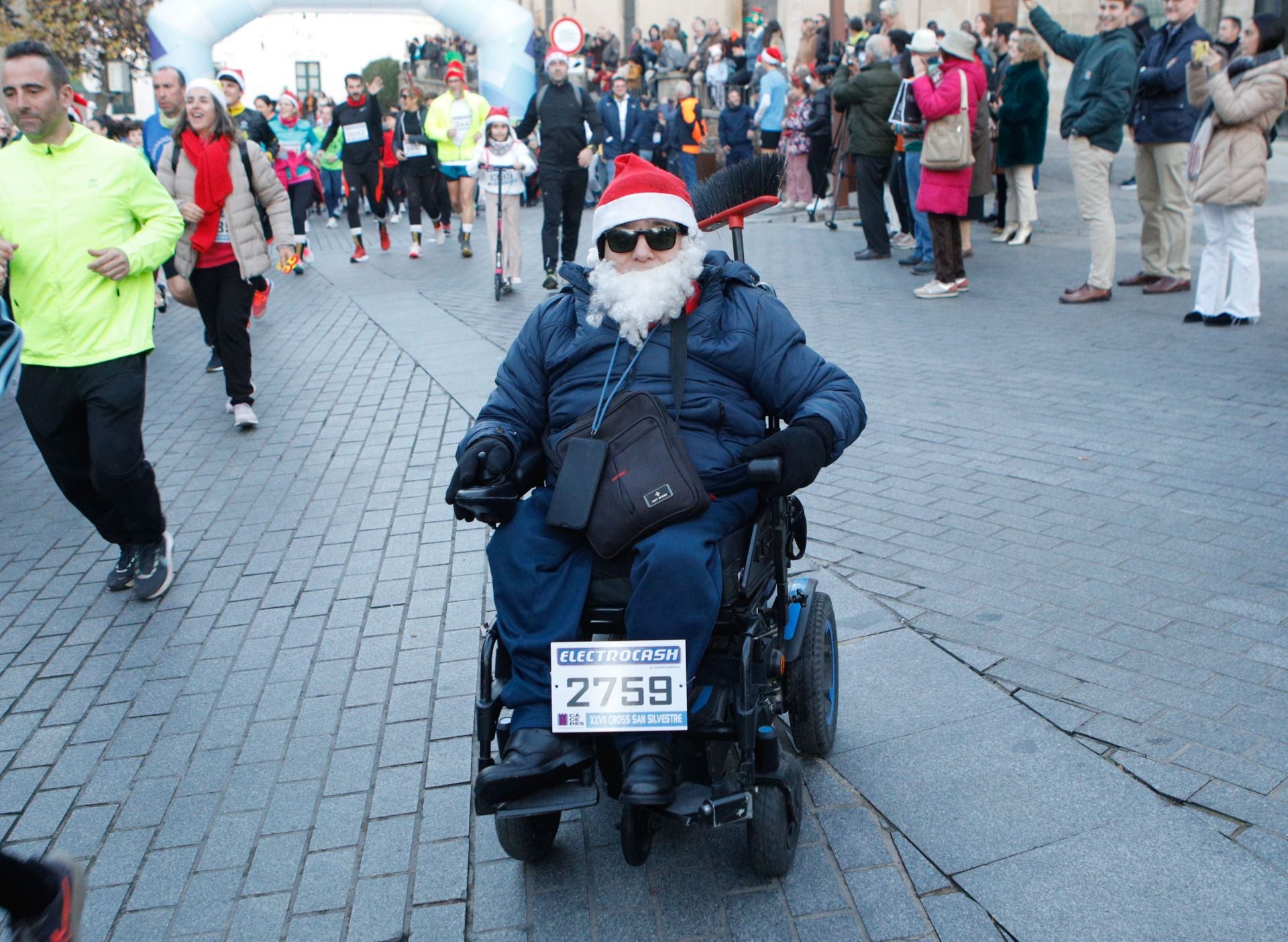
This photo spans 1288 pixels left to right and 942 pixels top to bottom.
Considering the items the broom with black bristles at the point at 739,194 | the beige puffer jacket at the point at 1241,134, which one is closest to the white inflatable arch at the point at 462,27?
the beige puffer jacket at the point at 1241,134

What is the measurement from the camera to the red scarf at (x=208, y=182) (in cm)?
698

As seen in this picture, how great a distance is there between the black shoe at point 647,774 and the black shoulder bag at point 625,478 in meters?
0.47

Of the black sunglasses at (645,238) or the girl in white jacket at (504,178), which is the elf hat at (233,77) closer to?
the girl in white jacket at (504,178)

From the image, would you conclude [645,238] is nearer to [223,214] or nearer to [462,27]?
[223,214]

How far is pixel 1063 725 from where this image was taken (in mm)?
3600

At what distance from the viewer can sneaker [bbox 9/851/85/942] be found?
2559mm

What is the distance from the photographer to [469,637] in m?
4.45

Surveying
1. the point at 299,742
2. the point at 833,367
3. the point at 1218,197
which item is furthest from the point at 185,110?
the point at 1218,197

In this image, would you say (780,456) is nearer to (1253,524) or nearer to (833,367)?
(833,367)

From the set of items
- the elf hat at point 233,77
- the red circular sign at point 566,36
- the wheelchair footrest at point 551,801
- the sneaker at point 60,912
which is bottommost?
the sneaker at point 60,912

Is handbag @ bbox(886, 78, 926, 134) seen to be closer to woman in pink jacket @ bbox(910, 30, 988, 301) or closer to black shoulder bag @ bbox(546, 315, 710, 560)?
woman in pink jacket @ bbox(910, 30, 988, 301)

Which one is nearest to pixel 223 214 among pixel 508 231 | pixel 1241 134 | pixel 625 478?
pixel 625 478

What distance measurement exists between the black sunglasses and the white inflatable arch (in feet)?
60.4

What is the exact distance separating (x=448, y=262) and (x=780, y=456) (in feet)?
39.6
